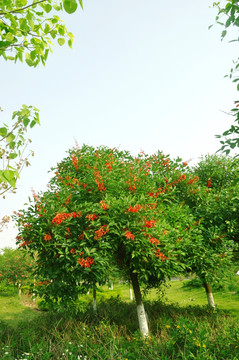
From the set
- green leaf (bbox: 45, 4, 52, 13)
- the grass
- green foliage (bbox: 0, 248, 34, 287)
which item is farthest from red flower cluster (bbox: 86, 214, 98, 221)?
green foliage (bbox: 0, 248, 34, 287)

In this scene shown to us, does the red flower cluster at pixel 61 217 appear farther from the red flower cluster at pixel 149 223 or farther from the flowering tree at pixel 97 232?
the red flower cluster at pixel 149 223

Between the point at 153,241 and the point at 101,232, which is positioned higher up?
the point at 101,232

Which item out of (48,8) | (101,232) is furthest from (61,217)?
(48,8)

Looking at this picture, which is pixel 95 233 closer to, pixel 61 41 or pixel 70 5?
pixel 61 41

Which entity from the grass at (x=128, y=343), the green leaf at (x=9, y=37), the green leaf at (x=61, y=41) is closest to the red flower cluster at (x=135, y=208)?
the grass at (x=128, y=343)

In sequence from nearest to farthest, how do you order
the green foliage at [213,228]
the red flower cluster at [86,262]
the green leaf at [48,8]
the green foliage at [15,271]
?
the green leaf at [48,8] → the red flower cluster at [86,262] → the green foliage at [213,228] → the green foliage at [15,271]

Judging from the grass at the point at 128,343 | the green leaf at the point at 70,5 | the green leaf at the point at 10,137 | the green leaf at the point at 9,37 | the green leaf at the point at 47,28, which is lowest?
the grass at the point at 128,343

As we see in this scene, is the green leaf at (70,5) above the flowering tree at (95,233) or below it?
above

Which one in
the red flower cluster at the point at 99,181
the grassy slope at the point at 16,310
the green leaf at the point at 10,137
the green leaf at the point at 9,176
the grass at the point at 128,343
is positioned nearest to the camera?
the green leaf at the point at 9,176

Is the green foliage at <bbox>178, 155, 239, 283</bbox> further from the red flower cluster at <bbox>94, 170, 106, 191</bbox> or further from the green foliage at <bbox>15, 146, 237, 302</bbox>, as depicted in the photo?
the red flower cluster at <bbox>94, 170, 106, 191</bbox>

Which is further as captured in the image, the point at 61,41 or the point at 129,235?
the point at 129,235

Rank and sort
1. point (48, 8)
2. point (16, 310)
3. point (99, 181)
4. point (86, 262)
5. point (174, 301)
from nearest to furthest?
1. point (48, 8)
2. point (86, 262)
3. point (99, 181)
4. point (174, 301)
5. point (16, 310)

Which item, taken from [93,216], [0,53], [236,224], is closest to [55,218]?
[93,216]

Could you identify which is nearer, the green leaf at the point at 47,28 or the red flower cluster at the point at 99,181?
the green leaf at the point at 47,28
